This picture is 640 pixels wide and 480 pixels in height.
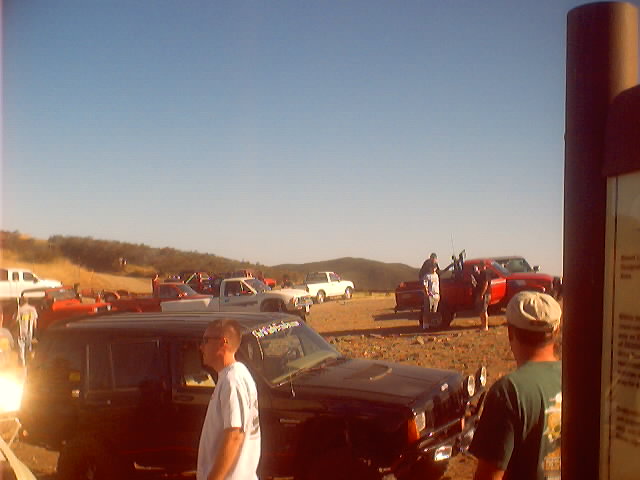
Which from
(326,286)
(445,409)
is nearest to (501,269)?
(445,409)

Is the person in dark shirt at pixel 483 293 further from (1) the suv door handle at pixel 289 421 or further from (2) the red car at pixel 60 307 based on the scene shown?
(1) the suv door handle at pixel 289 421

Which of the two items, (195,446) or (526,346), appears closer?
(526,346)

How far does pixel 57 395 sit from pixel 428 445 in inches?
132

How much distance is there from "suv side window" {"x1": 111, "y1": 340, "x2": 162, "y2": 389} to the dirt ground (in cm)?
221

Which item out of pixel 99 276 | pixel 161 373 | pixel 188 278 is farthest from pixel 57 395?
pixel 99 276

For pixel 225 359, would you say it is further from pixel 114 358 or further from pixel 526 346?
pixel 114 358

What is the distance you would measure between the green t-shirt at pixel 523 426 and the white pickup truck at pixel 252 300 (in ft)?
66.9

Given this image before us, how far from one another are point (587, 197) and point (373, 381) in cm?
460

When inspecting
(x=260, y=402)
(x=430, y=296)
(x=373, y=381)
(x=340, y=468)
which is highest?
(x=430, y=296)

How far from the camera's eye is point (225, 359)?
392 centimetres

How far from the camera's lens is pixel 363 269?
Answer: 84125 millimetres

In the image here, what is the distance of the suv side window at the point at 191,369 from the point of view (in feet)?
18.8

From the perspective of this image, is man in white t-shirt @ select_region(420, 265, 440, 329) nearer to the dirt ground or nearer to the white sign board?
the dirt ground

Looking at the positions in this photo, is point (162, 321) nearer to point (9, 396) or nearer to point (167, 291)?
point (9, 396)
